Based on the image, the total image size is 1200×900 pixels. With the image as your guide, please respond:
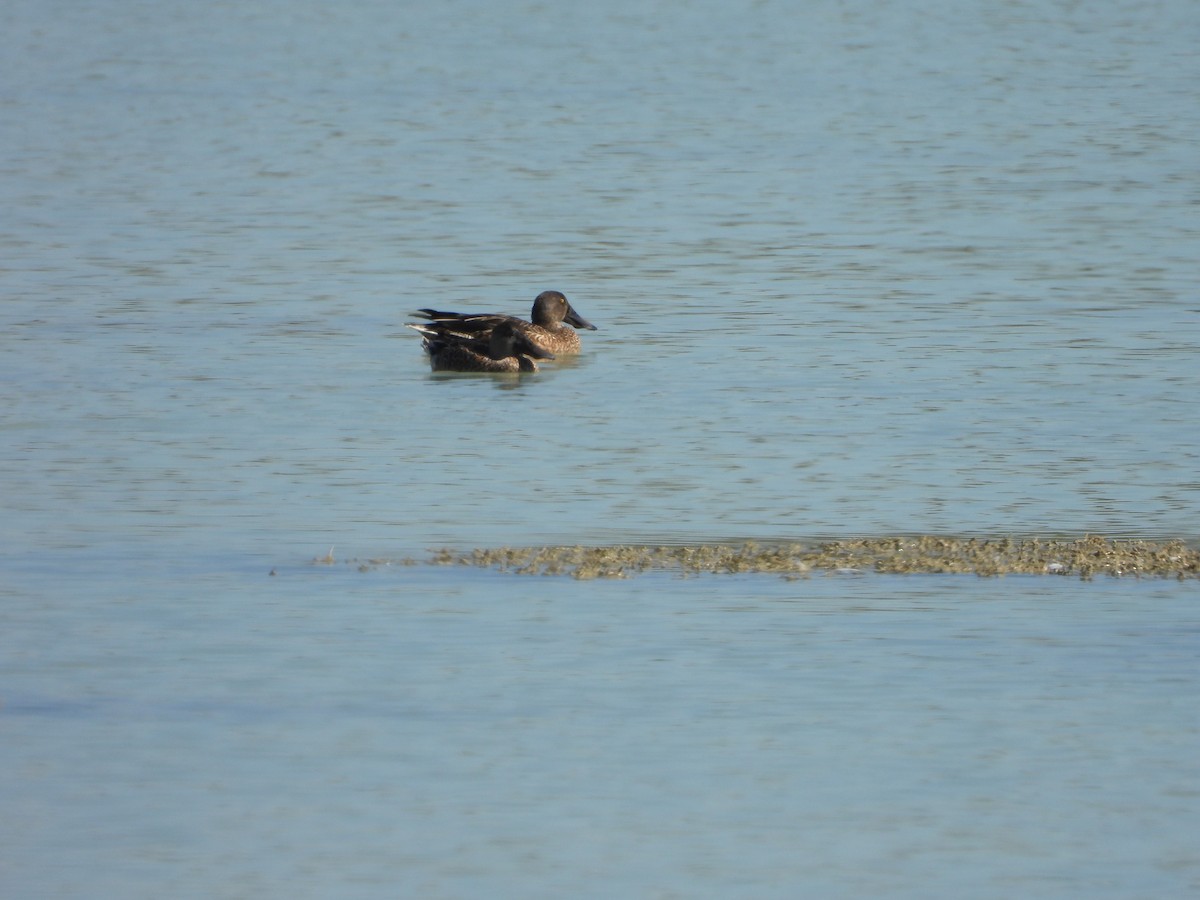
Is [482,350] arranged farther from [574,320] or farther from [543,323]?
[574,320]

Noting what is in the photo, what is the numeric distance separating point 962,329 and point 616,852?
32.1 feet

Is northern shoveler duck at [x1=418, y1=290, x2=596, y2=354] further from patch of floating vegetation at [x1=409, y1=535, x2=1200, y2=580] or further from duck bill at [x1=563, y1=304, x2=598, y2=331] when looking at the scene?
patch of floating vegetation at [x1=409, y1=535, x2=1200, y2=580]

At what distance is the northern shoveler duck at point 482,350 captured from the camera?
1537cm

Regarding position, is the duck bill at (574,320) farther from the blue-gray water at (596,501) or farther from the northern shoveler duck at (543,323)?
the blue-gray water at (596,501)

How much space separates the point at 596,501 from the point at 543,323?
205 inches

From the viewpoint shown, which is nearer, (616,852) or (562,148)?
(616,852)

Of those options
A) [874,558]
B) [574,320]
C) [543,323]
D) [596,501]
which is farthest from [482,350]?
[874,558]

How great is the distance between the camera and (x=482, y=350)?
615 inches

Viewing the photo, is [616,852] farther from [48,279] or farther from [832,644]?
[48,279]

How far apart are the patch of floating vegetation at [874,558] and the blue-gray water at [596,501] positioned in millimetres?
155

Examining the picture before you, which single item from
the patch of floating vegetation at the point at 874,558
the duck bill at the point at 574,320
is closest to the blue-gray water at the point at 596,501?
the patch of floating vegetation at the point at 874,558

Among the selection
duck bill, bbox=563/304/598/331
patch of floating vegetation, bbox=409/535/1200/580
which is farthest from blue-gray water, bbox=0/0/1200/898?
duck bill, bbox=563/304/598/331

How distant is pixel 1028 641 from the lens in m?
8.39

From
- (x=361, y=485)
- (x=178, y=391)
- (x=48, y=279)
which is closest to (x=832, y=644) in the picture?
(x=361, y=485)
